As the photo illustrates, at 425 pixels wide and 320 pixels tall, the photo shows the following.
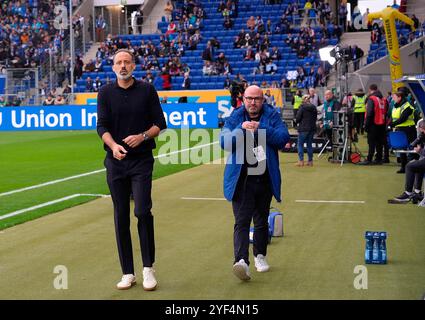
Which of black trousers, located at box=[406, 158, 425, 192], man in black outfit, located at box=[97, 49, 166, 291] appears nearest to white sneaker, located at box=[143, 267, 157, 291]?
man in black outfit, located at box=[97, 49, 166, 291]

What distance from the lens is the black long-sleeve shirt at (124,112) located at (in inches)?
305

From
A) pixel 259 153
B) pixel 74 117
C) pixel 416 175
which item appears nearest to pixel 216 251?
pixel 259 153

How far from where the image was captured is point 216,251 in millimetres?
9742

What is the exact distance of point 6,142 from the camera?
30.8 m

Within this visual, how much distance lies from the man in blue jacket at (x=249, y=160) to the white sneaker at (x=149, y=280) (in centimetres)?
84

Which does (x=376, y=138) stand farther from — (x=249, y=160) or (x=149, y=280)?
(x=149, y=280)

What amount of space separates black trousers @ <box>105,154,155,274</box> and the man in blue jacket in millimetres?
838

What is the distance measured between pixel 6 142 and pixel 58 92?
17084 mm

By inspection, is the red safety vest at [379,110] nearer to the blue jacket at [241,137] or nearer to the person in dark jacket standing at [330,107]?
the person in dark jacket standing at [330,107]

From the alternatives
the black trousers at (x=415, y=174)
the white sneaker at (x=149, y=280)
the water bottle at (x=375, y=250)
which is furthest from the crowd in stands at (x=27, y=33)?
the white sneaker at (x=149, y=280)

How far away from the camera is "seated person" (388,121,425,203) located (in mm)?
13180

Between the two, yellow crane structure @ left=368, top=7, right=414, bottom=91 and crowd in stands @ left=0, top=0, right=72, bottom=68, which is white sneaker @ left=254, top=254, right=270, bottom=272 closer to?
yellow crane structure @ left=368, top=7, right=414, bottom=91
